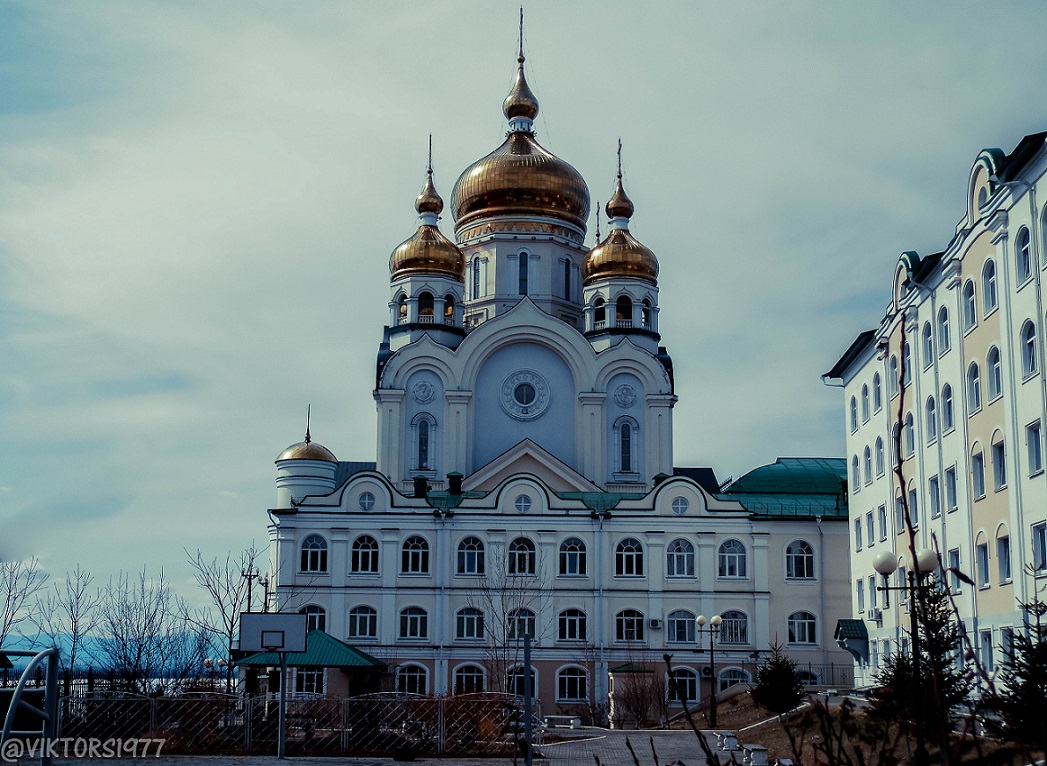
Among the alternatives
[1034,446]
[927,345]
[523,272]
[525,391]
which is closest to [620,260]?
[523,272]

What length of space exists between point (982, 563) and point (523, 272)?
→ 3178 cm

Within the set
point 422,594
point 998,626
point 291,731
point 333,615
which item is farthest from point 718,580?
point 291,731

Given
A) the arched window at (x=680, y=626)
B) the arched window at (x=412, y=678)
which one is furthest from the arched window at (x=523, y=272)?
the arched window at (x=412, y=678)

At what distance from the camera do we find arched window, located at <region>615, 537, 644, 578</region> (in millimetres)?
46000

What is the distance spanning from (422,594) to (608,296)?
15.7 m

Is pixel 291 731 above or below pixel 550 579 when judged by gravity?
below

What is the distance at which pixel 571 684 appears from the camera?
45031mm

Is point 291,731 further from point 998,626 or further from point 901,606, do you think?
point 901,606

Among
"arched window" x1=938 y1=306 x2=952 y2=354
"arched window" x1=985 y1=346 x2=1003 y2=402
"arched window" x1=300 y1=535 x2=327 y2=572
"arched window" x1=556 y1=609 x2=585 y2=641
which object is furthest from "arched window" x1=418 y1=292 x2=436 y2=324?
"arched window" x1=985 y1=346 x2=1003 y2=402

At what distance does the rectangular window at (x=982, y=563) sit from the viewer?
26656 mm

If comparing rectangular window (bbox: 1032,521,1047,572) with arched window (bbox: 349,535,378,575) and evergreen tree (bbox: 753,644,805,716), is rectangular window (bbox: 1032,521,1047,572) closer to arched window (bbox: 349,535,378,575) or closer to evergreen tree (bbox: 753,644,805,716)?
evergreen tree (bbox: 753,644,805,716)

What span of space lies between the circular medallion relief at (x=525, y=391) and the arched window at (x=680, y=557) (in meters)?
8.84

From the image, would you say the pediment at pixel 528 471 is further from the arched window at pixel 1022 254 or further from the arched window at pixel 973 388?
the arched window at pixel 1022 254

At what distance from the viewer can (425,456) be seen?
167 ft
